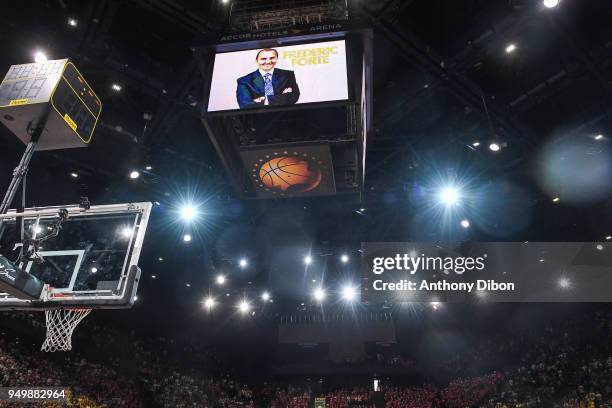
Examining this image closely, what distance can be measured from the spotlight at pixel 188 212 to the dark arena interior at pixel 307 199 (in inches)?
2.0

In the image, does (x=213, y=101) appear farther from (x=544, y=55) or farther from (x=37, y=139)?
(x=544, y=55)

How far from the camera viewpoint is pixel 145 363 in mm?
20188

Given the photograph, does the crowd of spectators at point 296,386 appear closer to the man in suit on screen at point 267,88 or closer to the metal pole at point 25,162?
the metal pole at point 25,162

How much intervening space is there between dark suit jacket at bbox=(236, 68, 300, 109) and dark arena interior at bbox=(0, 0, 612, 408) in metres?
0.02

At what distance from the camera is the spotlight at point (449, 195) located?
12.5 m

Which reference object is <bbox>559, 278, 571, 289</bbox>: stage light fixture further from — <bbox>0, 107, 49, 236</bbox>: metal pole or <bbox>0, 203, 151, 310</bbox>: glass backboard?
<bbox>0, 107, 49, 236</bbox>: metal pole

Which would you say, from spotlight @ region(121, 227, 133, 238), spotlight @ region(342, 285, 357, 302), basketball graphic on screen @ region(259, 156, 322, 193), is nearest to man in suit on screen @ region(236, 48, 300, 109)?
basketball graphic on screen @ region(259, 156, 322, 193)

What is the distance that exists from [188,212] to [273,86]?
30.2 feet

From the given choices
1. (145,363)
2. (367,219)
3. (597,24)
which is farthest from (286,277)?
(597,24)

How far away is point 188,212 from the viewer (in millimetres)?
13633

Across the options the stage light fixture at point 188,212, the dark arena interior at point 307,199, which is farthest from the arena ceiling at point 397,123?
the stage light fixture at point 188,212

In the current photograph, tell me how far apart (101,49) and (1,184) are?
5.35 m

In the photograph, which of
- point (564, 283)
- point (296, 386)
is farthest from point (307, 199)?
point (296, 386)

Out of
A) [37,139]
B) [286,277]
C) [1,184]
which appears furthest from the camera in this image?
[286,277]
